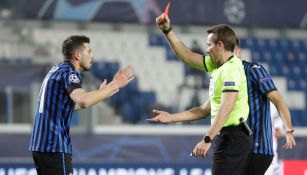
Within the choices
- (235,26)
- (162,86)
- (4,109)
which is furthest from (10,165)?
(235,26)

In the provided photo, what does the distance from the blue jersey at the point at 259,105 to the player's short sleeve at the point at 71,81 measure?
1239mm

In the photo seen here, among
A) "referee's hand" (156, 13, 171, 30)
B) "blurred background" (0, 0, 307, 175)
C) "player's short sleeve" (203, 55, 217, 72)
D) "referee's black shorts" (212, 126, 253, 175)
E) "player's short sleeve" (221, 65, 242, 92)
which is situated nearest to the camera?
"player's short sleeve" (221, 65, 242, 92)

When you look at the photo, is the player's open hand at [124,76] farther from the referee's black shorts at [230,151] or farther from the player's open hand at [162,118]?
the referee's black shorts at [230,151]

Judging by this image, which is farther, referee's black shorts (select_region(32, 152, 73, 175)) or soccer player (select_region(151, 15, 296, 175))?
soccer player (select_region(151, 15, 296, 175))

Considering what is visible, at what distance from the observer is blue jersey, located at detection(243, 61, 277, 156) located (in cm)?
556

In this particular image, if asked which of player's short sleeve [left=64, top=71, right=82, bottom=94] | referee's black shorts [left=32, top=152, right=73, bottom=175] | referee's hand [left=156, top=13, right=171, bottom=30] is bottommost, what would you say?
referee's black shorts [left=32, top=152, right=73, bottom=175]

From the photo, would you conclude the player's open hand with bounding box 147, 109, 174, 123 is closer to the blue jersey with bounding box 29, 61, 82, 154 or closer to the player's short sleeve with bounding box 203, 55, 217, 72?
the player's short sleeve with bounding box 203, 55, 217, 72

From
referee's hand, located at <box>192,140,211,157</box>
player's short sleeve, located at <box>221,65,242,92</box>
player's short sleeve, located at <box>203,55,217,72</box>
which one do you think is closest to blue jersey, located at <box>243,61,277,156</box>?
player's short sleeve, located at <box>203,55,217,72</box>

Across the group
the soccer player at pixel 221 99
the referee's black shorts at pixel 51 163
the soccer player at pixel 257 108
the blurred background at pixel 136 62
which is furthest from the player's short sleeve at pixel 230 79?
the blurred background at pixel 136 62

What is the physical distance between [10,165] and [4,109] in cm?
318

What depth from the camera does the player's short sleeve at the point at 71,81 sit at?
5.03 m

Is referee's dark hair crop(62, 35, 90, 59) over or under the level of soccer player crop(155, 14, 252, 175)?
over

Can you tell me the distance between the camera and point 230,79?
197 inches

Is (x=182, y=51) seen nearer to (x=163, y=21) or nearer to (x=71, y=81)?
(x=163, y=21)
